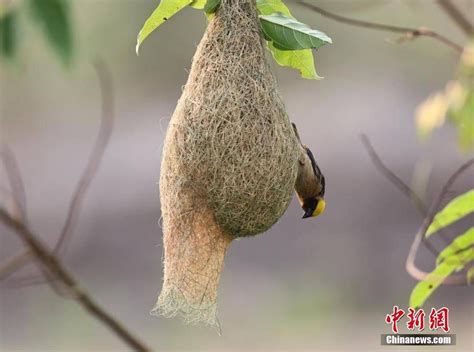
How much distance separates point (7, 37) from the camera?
6.35 ft

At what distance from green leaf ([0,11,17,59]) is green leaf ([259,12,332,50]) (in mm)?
681

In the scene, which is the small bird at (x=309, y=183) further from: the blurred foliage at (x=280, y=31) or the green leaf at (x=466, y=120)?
the green leaf at (x=466, y=120)

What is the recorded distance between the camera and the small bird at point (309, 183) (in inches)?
96.0

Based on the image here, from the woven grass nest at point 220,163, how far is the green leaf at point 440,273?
0.49m

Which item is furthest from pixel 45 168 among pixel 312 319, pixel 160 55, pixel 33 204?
pixel 312 319

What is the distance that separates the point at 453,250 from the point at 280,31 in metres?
0.81

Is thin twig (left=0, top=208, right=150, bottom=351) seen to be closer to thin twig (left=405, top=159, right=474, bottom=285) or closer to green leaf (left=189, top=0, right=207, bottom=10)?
green leaf (left=189, top=0, right=207, bottom=10)

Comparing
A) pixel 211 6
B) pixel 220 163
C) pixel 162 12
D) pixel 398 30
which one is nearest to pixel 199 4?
pixel 211 6

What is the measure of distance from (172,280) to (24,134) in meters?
8.78

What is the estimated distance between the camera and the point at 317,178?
2502 mm

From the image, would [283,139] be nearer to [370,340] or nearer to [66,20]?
[66,20]

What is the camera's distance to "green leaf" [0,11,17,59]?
1.93 meters

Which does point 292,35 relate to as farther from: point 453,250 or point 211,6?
point 453,250

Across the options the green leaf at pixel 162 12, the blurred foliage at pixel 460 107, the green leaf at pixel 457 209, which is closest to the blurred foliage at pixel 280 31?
the green leaf at pixel 162 12
